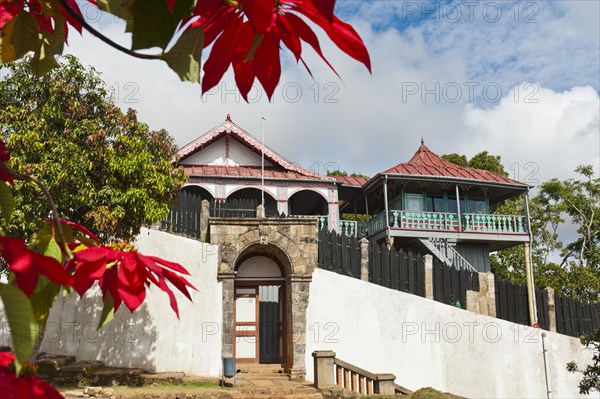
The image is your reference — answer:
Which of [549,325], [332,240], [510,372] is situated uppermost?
[332,240]

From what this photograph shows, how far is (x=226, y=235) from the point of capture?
14.2 metres

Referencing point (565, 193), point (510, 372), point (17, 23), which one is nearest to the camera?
point (17, 23)

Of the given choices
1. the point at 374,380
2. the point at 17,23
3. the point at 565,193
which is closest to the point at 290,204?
the point at 374,380

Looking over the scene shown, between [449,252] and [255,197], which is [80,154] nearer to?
[255,197]

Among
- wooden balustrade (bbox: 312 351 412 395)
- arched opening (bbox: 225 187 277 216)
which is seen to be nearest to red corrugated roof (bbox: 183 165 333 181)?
arched opening (bbox: 225 187 277 216)

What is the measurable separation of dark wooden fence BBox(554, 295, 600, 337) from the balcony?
4.13 meters

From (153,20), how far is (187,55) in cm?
8

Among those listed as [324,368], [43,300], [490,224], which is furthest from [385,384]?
[43,300]

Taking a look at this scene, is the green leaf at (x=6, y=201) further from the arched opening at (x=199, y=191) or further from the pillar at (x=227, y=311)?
the arched opening at (x=199, y=191)

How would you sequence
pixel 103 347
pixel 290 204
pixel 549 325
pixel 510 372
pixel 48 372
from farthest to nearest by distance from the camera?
1. pixel 290 204
2. pixel 549 325
3. pixel 510 372
4. pixel 103 347
5. pixel 48 372

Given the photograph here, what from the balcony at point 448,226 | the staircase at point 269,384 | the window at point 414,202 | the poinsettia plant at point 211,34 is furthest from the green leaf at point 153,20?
the window at point 414,202

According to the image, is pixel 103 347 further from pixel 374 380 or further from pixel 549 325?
pixel 549 325

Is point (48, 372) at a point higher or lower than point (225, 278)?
lower

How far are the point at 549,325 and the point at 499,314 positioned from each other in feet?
4.42
